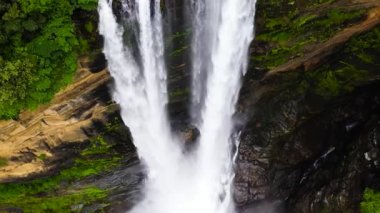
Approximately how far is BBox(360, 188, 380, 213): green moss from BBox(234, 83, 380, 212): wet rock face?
0.87 m

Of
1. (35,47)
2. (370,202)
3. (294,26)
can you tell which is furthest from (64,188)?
(370,202)

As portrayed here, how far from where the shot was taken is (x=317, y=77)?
12.5 metres

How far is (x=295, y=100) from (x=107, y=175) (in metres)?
6.20

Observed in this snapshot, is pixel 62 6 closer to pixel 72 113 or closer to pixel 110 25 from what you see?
pixel 110 25

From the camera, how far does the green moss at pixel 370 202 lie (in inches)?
433

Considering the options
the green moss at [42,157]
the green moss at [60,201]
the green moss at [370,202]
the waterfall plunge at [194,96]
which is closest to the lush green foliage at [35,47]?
the waterfall plunge at [194,96]

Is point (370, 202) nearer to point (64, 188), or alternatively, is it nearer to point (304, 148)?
point (304, 148)

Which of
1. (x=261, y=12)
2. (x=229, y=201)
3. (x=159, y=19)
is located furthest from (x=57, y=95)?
(x=229, y=201)

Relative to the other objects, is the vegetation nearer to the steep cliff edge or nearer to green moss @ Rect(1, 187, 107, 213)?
the steep cliff edge

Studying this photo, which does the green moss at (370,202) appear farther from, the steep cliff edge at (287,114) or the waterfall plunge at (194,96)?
the waterfall plunge at (194,96)

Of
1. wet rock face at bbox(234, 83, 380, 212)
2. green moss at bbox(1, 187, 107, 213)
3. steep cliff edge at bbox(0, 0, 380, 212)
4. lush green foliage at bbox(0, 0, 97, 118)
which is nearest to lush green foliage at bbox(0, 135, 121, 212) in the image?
green moss at bbox(1, 187, 107, 213)

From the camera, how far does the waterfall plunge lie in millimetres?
10453

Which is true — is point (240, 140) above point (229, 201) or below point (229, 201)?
above

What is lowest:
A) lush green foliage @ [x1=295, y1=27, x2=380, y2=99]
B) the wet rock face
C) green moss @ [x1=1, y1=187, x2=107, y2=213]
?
green moss @ [x1=1, y1=187, x2=107, y2=213]
